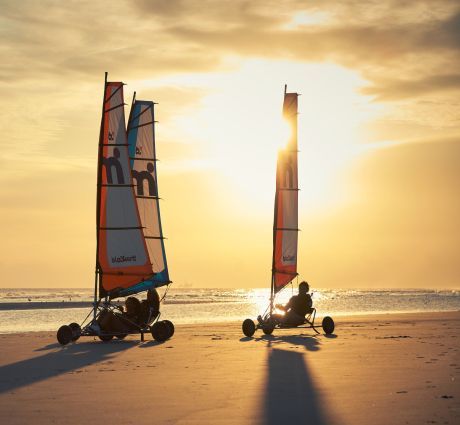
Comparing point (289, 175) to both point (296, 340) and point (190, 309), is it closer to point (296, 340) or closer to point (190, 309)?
point (296, 340)

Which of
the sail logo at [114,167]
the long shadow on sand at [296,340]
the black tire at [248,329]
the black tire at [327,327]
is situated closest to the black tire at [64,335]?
the sail logo at [114,167]

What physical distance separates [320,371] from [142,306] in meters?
11.0

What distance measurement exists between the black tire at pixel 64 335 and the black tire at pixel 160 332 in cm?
250

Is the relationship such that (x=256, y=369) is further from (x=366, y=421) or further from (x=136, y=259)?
(x=136, y=259)

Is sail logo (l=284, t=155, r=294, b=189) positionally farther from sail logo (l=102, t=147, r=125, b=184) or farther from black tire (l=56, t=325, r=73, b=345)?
black tire (l=56, t=325, r=73, b=345)

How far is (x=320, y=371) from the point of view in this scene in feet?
50.8

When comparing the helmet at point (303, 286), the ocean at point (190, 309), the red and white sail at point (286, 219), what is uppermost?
the red and white sail at point (286, 219)

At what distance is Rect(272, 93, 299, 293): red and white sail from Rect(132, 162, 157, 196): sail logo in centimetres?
466

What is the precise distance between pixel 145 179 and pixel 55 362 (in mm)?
13326

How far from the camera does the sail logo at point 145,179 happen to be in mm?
30516

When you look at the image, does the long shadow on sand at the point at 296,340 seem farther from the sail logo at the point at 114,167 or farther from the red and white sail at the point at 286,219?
the sail logo at the point at 114,167

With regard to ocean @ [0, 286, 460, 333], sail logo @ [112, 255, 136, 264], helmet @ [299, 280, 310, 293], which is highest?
sail logo @ [112, 255, 136, 264]

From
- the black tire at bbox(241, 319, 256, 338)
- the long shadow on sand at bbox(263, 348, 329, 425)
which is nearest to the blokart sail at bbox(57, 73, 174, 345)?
the black tire at bbox(241, 319, 256, 338)

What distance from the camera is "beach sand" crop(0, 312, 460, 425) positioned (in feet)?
35.8
